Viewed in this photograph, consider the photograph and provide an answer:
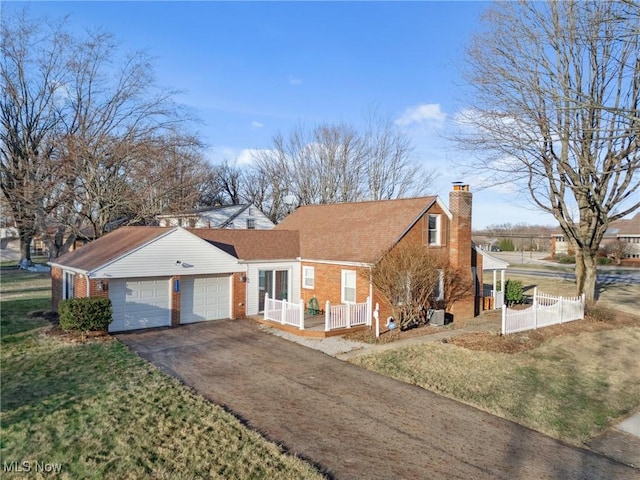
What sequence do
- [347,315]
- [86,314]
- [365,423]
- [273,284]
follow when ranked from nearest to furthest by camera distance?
[365,423] < [86,314] < [347,315] < [273,284]

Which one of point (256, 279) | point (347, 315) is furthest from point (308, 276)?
point (347, 315)

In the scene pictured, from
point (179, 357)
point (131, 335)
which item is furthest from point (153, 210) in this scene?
point (179, 357)

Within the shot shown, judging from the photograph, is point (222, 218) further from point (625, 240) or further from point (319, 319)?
point (625, 240)

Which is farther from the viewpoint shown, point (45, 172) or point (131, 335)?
point (45, 172)

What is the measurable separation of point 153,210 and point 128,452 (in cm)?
2525

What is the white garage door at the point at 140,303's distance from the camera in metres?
15.0

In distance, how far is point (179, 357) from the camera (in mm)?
11969

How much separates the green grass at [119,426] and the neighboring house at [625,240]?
5066 centimetres

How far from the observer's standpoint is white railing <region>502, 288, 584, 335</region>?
15844mm

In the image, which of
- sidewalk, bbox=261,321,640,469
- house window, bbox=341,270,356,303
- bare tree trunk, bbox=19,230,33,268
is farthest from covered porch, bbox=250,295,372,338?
bare tree trunk, bbox=19,230,33,268

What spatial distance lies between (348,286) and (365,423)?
9.39 metres

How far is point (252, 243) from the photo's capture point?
19.5 metres

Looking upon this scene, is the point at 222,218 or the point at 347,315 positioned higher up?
the point at 222,218

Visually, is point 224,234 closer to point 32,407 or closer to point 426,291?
point 426,291
